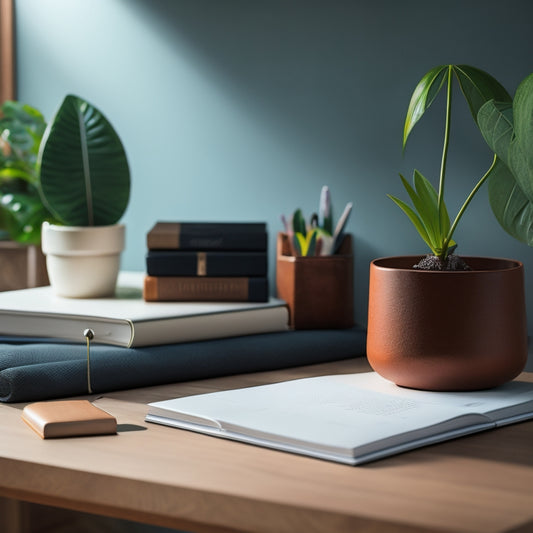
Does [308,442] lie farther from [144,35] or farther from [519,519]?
[144,35]

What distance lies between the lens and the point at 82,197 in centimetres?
117

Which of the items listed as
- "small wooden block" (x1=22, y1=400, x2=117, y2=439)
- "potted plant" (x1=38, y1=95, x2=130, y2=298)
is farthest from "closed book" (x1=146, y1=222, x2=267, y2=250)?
"small wooden block" (x1=22, y1=400, x2=117, y2=439)

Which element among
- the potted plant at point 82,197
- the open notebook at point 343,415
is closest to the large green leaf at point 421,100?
the open notebook at point 343,415

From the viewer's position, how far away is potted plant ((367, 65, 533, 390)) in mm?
780

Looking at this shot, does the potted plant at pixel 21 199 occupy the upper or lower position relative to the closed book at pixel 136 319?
upper

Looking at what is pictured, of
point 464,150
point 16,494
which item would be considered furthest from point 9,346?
point 464,150

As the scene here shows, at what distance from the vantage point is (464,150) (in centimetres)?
113

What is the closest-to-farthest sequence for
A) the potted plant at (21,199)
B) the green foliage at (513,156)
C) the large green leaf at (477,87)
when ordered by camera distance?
the green foliage at (513,156)
the large green leaf at (477,87)
the potted plant at (21,199)

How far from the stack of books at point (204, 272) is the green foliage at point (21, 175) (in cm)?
39

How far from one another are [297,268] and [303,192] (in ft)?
0.69

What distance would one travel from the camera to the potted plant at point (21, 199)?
137 centimetres

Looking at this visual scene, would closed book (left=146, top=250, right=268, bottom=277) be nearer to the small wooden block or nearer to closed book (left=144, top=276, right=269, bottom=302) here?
closed book (left=144, top=276, right=269, bottom=302)

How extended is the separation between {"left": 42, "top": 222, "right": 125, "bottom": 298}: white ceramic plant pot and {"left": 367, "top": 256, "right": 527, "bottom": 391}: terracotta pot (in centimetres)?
48

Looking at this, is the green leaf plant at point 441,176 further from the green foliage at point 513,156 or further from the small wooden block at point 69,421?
the small wooden block at point 69,421
